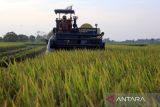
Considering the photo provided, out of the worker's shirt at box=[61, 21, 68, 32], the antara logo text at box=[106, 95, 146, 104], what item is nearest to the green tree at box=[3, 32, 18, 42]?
the worker's shirt at box=[61, 21, 68, 32]

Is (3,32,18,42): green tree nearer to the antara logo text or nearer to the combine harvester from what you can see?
the combine harvester

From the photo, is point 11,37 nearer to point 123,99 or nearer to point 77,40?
point 77,40

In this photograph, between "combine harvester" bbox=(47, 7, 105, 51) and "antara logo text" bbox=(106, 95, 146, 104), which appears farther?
"combine harvester" bbox=(47, 7, 105, 51)

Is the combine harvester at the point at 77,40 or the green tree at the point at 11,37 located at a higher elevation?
the combine harvester at the point at 77,40

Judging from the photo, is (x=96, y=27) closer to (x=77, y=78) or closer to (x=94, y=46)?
(x=94, y=46)

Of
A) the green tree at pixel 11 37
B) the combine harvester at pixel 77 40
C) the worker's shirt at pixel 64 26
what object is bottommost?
the green tree at pixel 11 37

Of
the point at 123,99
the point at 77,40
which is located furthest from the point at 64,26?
the point at 123,99

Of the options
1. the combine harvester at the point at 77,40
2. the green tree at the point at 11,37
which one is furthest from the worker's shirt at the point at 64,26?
the green tree at the point at 11,37

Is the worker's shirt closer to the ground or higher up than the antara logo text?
higher up

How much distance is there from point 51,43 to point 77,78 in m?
11.3

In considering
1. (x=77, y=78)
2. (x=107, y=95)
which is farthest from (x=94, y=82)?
(x=107, y=95)

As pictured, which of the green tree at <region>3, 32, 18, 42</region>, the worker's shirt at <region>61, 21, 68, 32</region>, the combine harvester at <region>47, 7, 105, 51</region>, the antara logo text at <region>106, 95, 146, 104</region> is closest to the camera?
the antara logo text at <region>106, 95, 146, 104</region>

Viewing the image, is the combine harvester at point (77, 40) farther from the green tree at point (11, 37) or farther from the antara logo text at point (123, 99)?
the green tree at point (11, 37)

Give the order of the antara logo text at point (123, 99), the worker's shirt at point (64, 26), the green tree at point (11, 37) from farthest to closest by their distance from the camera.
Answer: the green tree at point (11, 37)
the worker's shirt at point (64, 26)
the antara logo text at point (123, 99)
